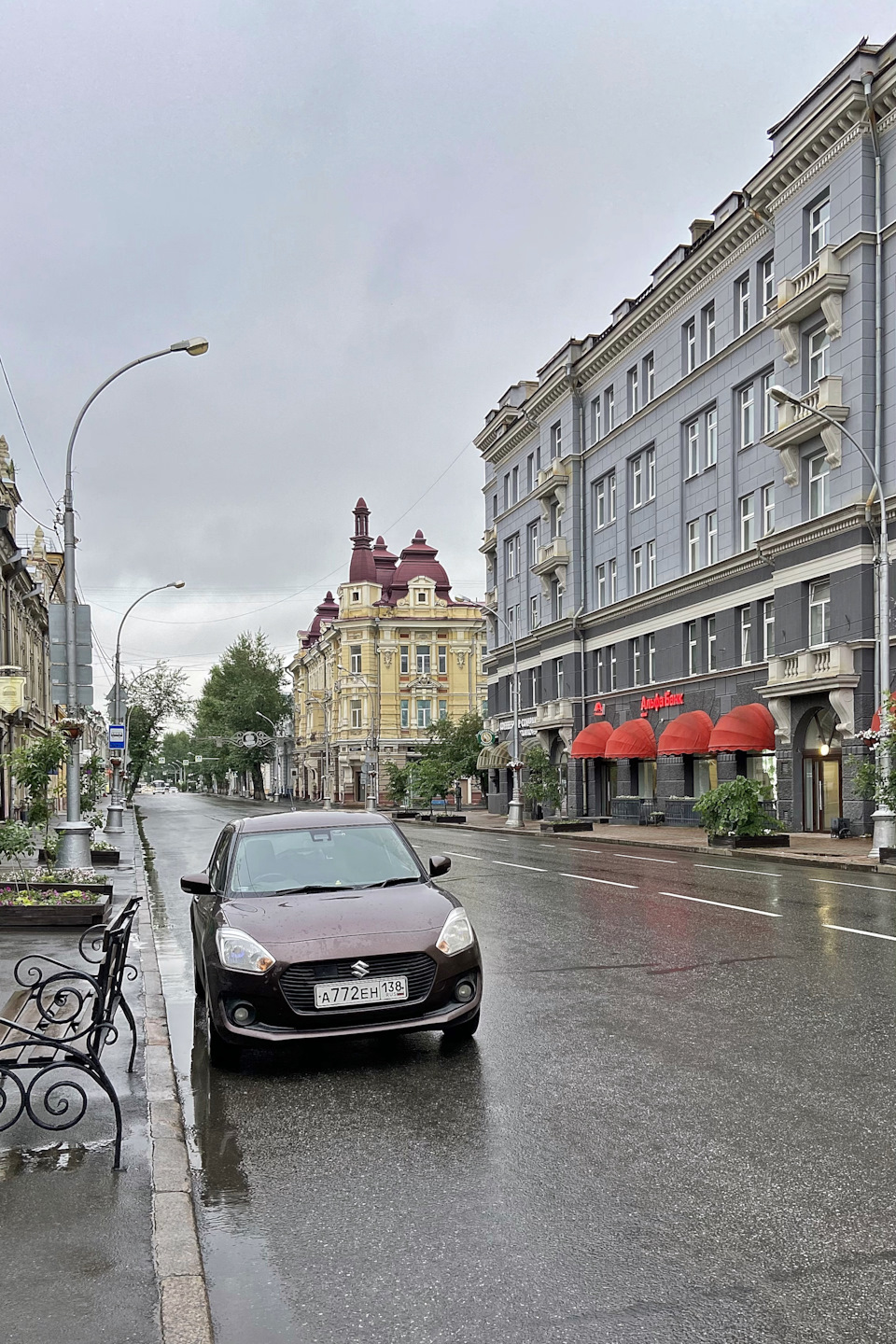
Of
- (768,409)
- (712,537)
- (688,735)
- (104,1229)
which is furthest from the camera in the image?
(712,537)

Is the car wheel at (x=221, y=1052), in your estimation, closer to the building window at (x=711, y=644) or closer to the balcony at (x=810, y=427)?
the balcony at (x=810, y=427)

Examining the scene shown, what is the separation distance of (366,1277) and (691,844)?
90.7 feet

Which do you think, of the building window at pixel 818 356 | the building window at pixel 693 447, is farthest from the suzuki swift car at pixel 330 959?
the building window at pixel 693 447

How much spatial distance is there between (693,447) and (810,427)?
403 inches

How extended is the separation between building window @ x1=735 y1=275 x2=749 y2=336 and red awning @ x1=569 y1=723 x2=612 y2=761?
16814 millimetres

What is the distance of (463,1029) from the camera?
24.1ft

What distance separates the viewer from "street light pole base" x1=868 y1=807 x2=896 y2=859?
931 inches

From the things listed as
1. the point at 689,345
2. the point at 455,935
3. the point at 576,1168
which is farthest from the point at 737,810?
the point at 576,1168

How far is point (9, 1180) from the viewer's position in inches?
190

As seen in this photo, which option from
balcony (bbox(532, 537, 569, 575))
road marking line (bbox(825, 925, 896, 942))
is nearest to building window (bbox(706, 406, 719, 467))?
balcony (bbox(532, 537, 569, 575))

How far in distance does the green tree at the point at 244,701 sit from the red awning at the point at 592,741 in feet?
200

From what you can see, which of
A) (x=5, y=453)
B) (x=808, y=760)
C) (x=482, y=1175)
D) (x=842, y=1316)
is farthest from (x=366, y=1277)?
(x=5, y=453)

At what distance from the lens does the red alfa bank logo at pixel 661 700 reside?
42125 millimetres

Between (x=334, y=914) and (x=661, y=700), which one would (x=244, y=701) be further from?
(x=334, y=914)
